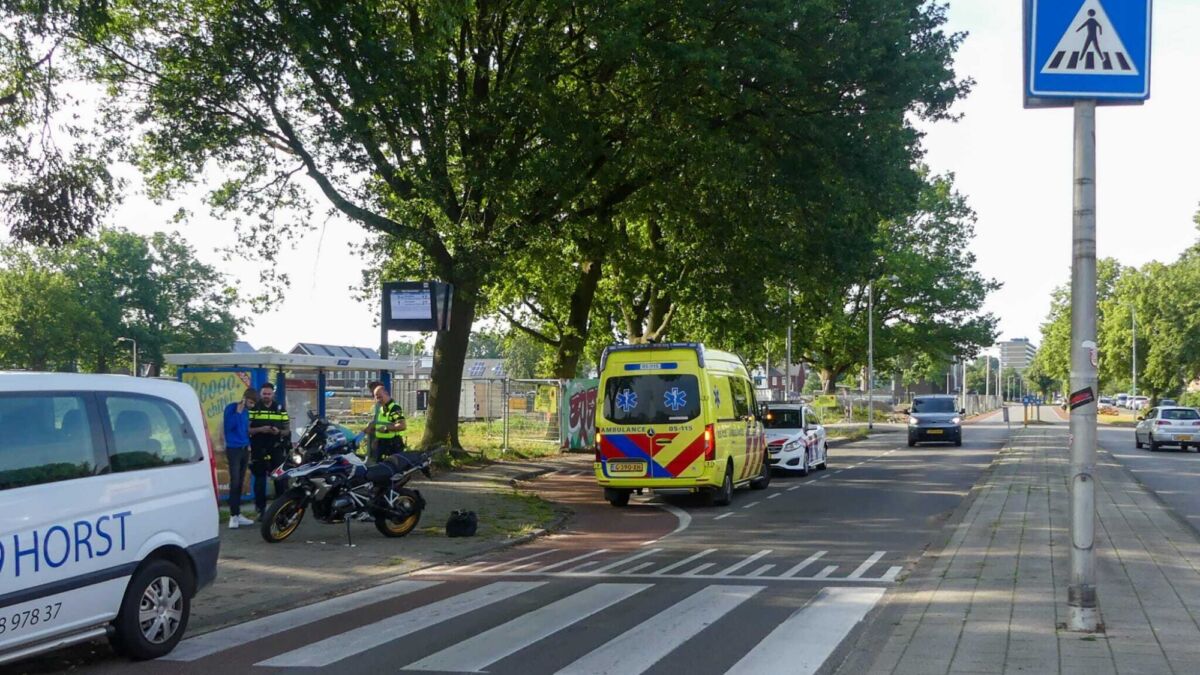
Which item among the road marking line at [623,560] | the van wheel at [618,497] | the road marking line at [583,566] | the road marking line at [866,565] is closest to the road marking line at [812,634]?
the road marking line at [866,565]

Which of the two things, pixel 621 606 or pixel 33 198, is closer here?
pixel 621 606

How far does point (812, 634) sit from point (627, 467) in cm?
1027

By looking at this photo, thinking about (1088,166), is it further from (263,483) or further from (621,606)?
(263,483)

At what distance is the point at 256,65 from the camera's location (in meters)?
18.7

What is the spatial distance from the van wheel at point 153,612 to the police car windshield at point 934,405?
118 ft

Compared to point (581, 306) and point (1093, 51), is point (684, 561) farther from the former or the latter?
point (581, 306)

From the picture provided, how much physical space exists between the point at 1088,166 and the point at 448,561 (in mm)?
8086

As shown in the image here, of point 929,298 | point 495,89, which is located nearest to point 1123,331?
point 929,298

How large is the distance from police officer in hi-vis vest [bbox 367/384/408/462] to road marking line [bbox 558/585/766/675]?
713 cm

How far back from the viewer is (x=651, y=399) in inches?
720

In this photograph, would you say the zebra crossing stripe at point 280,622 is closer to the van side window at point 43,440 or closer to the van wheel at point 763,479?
the van side window at point 43,440

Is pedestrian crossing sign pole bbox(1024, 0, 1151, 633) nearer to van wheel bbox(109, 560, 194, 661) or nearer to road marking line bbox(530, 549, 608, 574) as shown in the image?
road marking line bbox(530, 549, 608, 574)

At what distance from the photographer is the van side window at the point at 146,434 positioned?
762 cm

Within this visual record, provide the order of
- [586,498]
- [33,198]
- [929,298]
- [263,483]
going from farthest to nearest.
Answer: [929,298], [586,498], [33,198], [263,483]
